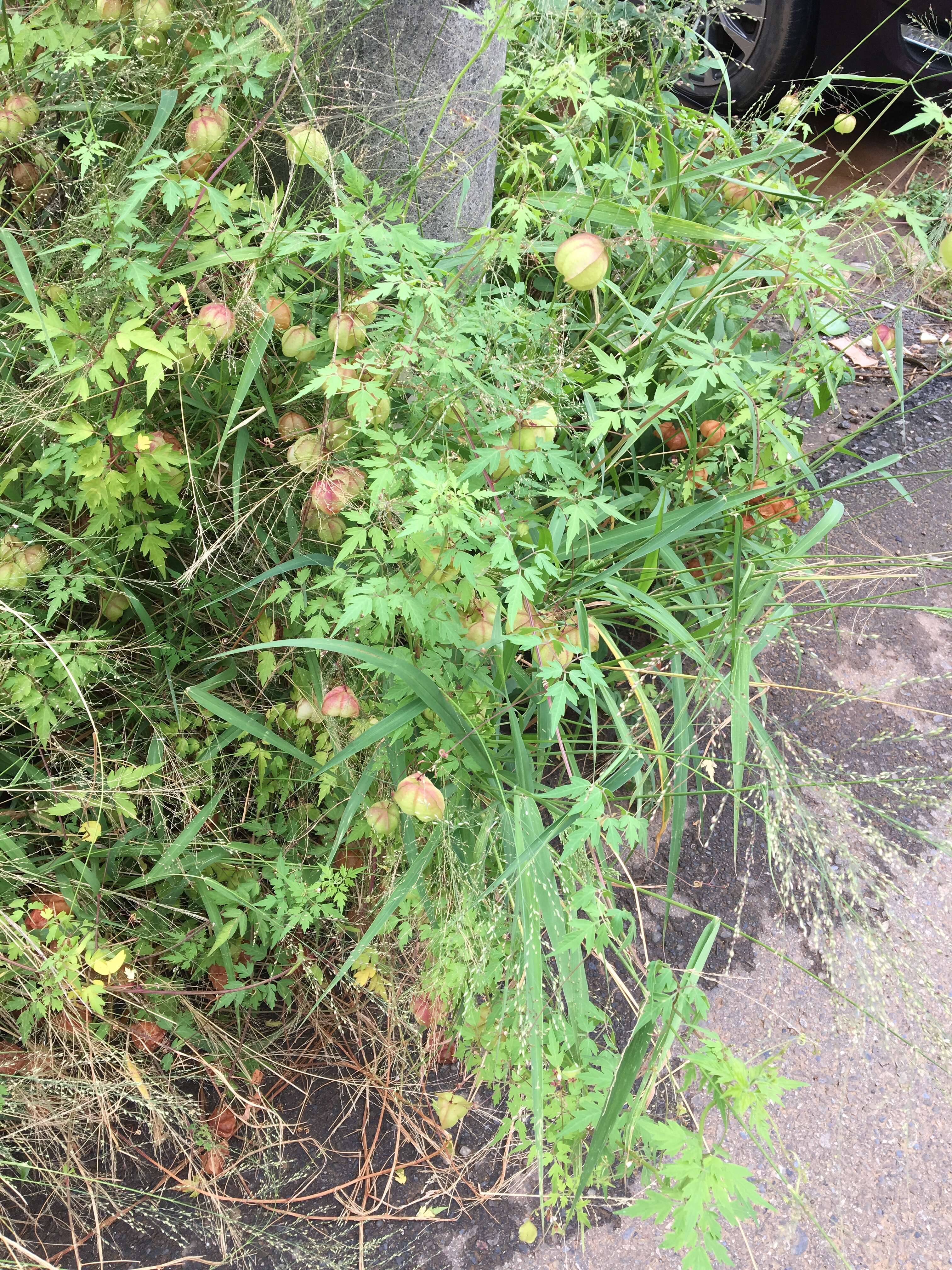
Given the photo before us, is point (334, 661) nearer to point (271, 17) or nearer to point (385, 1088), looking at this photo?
point (385, 1088)

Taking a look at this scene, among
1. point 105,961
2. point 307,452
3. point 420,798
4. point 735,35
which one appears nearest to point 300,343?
point 307,452

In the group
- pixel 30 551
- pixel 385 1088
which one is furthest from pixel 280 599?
pixel 385 1088

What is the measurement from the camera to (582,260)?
1.59m

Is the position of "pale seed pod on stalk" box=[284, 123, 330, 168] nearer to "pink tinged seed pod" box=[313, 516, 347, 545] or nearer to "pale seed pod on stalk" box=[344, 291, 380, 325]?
"pale seed pod on stalk" box=[344, 291, 380, 325]

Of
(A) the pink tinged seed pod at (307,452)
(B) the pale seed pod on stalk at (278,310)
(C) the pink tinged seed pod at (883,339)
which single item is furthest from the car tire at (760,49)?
(A) the pink tinged seed pod at (307,452)

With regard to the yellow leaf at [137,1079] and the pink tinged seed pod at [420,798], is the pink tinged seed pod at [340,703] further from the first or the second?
the yellow leaf at [137,1079]

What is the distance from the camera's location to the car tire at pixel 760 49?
384cm

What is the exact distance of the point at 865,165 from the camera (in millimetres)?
4309

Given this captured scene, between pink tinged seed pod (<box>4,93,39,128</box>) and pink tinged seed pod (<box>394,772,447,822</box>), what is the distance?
147 centimetres

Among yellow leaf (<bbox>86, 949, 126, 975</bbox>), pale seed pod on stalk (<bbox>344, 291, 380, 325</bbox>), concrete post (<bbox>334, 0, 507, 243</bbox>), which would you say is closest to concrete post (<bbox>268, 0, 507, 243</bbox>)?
concrete post (<bbox>334, 0, 507, 243</bbox>)

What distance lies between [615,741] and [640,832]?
1.98 ft

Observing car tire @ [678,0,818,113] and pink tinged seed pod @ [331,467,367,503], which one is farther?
car tire @ [678,0,818,113]

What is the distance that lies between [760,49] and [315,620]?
3.93 meters

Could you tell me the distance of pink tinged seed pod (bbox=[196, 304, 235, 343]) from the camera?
1.50 meters
